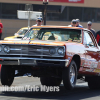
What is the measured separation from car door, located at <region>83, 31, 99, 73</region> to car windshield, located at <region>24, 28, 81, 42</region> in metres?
0.27

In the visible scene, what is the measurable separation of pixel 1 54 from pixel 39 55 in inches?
34.6

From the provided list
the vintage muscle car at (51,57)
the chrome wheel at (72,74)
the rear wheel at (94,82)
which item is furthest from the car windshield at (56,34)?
the rear wheel at (94,82)

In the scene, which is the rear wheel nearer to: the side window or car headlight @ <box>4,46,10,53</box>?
the side window

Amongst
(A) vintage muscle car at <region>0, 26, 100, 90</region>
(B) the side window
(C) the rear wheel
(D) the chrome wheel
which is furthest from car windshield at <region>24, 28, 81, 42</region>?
(C) the rear wheel

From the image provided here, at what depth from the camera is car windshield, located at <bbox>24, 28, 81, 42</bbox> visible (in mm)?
9273

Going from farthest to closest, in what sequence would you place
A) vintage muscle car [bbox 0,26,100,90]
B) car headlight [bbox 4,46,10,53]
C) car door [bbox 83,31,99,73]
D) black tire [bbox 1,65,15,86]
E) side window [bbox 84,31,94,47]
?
1. side window [bbox 84,31,94,47]
2. car door [bbox 83,31,99,73]
3. black tire [bbox 1,65,15,86]
4. car headlight [bbox 4,46,10,53]
5. vintage muscle car [bbox 0,26,100,90]

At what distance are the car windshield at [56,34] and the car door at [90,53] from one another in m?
0.27

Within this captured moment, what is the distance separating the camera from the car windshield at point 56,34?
9.27 m

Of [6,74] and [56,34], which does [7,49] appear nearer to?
[6,74]

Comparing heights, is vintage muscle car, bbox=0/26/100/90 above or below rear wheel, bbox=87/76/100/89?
above

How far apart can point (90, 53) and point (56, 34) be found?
1.00 m

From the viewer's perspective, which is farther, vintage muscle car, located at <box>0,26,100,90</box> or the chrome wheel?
the chrome wheel

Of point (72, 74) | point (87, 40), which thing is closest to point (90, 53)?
point (87, 40)

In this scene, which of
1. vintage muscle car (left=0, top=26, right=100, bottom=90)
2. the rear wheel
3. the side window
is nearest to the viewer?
vintage muscle car (left=0, top=26, right=100, bottom=90)
